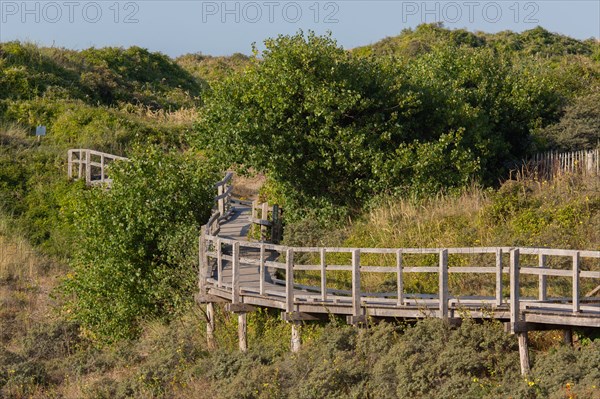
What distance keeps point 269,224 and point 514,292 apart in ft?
34.4

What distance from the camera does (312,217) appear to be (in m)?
28.9

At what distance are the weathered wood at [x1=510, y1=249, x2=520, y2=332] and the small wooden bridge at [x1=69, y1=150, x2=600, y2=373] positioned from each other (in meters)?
0.02

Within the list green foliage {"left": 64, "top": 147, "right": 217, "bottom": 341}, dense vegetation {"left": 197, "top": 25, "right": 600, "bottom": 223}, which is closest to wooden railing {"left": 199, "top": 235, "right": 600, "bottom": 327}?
green foliage {"left": 64, "top": 147, "right": 217, "bottom": 341}

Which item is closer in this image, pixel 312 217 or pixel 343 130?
pixel 343 130

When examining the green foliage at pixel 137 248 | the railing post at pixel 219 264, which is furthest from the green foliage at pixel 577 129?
the railing post at pixel 219 264

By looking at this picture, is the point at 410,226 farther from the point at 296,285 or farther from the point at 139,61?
the point at 139,61

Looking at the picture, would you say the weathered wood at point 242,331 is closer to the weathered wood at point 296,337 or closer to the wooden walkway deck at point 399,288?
the wooden walkway deck at point 399,288

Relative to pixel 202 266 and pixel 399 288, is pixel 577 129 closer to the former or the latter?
pixel 202 266

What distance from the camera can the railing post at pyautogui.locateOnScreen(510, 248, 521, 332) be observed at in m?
18.2

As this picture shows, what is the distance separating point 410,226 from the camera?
25891mm

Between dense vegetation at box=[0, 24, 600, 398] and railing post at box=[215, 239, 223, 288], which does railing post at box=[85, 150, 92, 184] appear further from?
railing post at box=[215, 239, 223, 288]

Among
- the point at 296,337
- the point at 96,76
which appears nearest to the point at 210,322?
the point at 296,337

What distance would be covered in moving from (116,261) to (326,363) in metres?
7.45

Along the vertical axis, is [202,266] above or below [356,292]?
above
